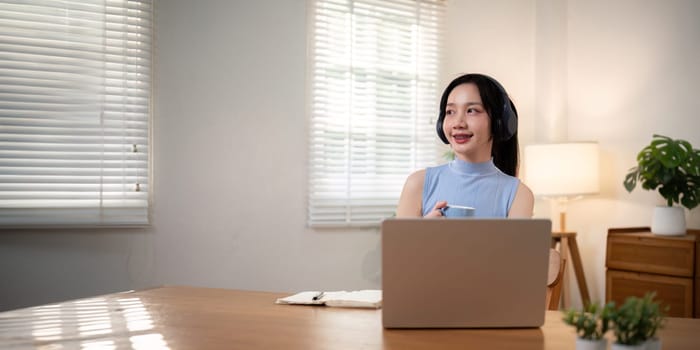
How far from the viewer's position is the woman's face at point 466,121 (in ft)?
7.09

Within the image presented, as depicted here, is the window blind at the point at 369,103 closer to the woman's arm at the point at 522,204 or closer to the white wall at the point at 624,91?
the white wall at the point at 624,91

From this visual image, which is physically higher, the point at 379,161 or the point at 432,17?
the point at 432,17

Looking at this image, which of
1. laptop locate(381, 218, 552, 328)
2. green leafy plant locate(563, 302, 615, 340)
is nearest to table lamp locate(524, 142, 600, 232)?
laptop locate(381, 218, 552, 328)

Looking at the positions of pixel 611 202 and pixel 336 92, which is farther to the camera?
pixel 611 202

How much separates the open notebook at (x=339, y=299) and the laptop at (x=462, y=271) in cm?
32

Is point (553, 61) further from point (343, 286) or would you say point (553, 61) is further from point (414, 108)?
point (343, 286)

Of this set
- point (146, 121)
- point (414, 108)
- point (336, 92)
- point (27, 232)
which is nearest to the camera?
point (27, 232)

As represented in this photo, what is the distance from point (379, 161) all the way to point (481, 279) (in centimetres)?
324

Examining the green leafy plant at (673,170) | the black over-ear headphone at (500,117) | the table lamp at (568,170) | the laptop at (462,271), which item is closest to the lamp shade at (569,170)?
the table lamp at (568,170)

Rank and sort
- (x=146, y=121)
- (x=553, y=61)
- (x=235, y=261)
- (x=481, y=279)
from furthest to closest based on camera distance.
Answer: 1. (x=553, y=61)
2. (x=235, y=261)
3. (x=146, y=121)
4. (x=481, y=279)

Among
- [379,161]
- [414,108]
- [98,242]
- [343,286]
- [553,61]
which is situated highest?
[553,61]

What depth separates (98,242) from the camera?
150 inches

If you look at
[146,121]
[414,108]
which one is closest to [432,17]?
Result: [414,108]

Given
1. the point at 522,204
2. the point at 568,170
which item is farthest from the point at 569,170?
the point at 522,204
